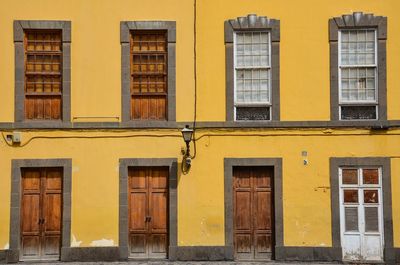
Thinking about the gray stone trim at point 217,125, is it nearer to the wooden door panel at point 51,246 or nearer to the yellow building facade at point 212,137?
the yellow building facade at point 212,137

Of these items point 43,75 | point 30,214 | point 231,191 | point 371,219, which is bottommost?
point 371,219

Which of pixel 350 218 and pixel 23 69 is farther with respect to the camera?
pixel 23 69

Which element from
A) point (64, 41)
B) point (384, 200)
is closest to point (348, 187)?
point (384, 200)

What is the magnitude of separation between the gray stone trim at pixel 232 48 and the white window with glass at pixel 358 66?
1575 millimetres

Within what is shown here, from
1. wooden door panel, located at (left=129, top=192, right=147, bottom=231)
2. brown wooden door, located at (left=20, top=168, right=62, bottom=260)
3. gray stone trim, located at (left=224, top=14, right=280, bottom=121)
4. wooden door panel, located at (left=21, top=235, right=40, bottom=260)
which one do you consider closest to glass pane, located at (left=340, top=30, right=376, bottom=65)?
gray stone trim, located at (left=224, top=14, right=280, bottom=121)

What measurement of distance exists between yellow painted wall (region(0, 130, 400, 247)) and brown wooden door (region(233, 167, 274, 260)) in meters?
0.39

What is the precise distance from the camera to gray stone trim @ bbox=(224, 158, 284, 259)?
47.8 ft

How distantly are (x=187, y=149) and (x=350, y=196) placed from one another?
4.13m

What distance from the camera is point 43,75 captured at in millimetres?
14953

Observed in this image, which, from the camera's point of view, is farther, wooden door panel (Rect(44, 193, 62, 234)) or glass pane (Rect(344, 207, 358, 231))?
wooden door panel (Rect(44, 193, 62, 234))

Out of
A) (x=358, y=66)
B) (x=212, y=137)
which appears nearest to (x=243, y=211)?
(x=212, y=137)

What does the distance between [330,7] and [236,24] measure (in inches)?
92.8

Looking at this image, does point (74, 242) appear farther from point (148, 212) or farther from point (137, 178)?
point (137, 178)

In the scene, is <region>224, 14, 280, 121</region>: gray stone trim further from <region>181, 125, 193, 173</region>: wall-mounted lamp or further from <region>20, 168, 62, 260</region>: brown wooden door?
<region>20, 168, 62, 260</region>: brown wooden door
